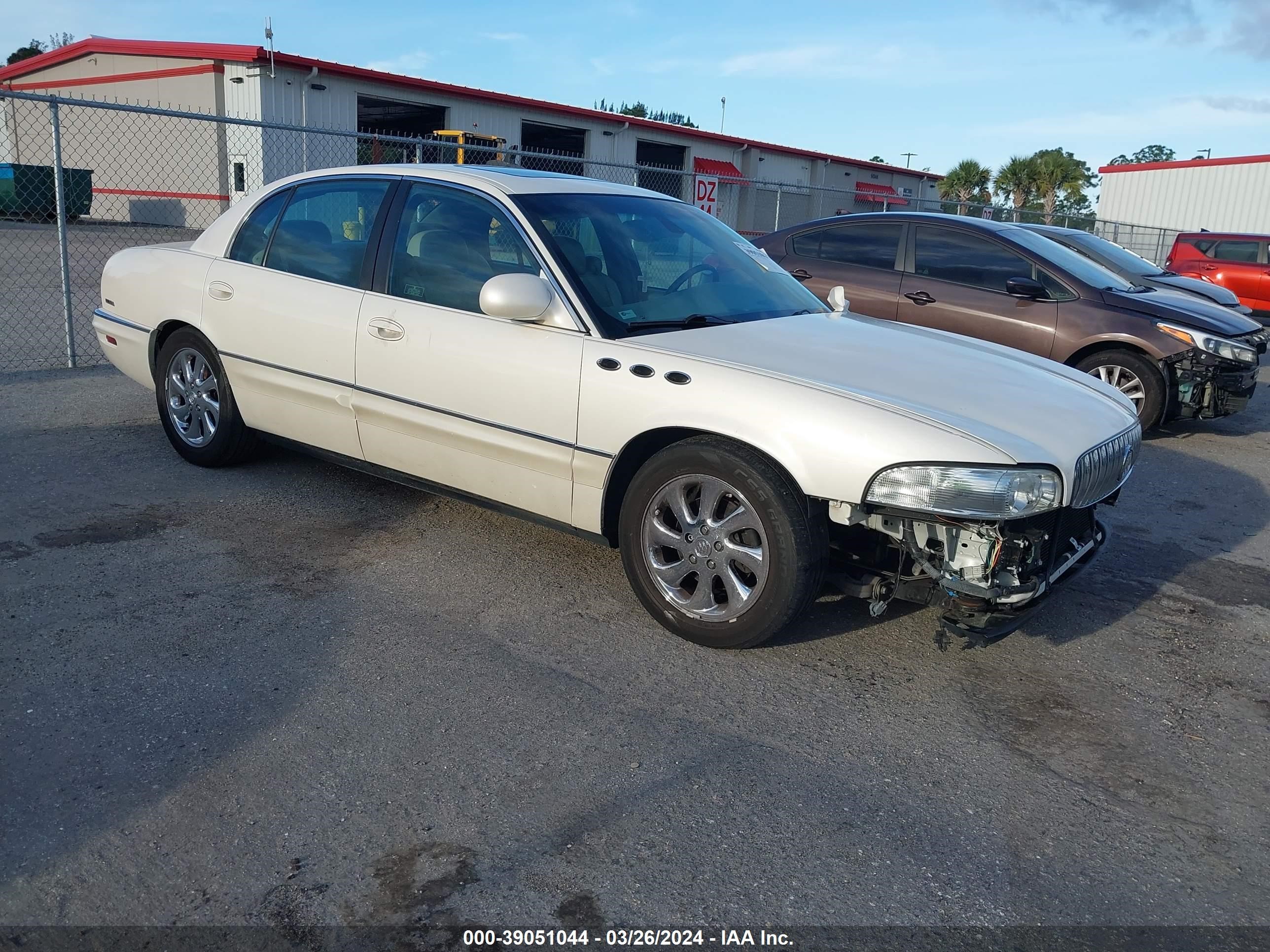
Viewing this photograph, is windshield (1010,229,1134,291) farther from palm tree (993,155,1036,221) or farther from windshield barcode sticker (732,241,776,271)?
palm tree (993,155,1036,221)

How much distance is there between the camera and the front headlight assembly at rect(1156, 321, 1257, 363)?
767 cm

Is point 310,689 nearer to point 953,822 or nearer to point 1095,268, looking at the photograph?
point 953,822

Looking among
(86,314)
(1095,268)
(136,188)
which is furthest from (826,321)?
(136,188)

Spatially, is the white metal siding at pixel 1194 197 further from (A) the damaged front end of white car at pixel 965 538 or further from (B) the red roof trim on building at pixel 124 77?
(A) the damaged front end of white car at pixel 965 538

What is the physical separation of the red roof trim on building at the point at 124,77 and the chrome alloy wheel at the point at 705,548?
86.8ft

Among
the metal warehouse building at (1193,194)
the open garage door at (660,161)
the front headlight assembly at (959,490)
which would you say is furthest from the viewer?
the open garage door at (660,161)

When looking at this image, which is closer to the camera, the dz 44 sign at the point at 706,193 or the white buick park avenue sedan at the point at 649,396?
the white buick park avenue sedan at the point at 649,396

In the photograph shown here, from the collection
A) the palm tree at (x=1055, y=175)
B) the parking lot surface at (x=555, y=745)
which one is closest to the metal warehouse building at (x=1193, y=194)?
the palm tree at (x=1055, y=175)

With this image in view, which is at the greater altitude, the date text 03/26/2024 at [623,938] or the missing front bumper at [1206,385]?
the missing front bumper at [1206,385]

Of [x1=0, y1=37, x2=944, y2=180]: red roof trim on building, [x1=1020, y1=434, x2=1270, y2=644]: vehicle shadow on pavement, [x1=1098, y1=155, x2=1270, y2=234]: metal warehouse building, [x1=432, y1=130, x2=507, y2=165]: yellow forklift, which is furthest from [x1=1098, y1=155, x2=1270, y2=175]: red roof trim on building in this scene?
[x1=1020, y1=434, x2=1270, y2=644]: vehicle shadow on pavement

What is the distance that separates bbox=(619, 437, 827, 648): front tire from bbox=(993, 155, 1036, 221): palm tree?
144ft

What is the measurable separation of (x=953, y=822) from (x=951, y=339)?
8.02 ft

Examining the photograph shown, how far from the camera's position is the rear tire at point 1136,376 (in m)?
7.78

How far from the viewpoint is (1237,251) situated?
61.6ft
